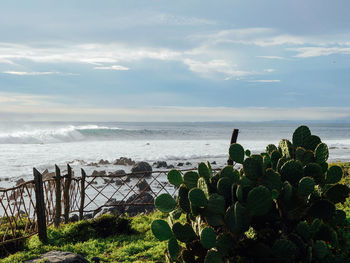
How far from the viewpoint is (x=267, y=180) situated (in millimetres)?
2832

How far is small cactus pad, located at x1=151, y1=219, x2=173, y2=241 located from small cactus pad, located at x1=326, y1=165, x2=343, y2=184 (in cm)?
153

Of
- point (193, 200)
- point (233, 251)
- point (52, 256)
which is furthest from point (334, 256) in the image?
Result: point (52, 256)

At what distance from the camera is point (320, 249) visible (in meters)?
2.72

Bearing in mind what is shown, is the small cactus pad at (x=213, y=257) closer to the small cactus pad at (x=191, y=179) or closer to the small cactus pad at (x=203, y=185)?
the small cactus pad at (x=203, y=185)

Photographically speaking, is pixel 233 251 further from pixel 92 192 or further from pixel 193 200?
pixel 92 192

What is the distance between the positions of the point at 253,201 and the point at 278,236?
52 centimetres

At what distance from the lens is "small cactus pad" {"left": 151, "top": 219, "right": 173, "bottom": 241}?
3.12 metres

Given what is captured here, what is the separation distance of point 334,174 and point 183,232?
1.47 meters

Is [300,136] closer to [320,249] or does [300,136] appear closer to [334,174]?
[334,174]

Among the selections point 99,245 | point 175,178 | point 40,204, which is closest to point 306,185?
point 175,178

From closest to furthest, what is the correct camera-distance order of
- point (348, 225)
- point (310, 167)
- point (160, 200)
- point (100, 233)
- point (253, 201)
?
point (253, 201) < point (310, 167) < point (160, 200) < point (348, 225) < point (100, 233)

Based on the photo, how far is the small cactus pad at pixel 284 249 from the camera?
2.64m

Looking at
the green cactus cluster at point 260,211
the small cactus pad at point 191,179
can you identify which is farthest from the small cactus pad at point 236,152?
the small cactus pad at point 191,179

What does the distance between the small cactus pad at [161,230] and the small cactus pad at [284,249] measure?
96 cm
